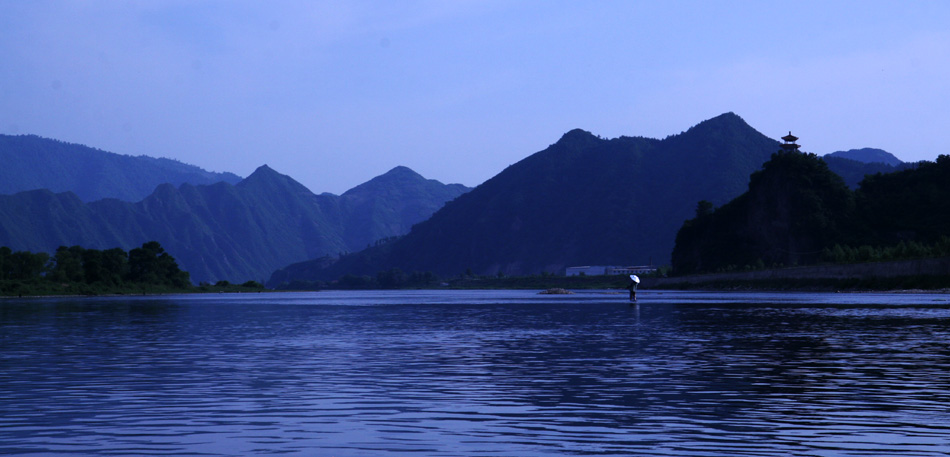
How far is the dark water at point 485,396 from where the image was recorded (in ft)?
53.8

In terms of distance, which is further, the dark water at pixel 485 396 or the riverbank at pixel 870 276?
the riverbank at pixel 870 276

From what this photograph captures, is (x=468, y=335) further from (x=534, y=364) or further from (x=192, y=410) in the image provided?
(x=192, y=410)

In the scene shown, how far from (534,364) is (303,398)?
10764 mm

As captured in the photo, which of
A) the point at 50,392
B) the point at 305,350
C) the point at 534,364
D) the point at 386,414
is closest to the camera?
the point at 386,414

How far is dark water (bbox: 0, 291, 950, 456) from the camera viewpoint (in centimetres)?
1641

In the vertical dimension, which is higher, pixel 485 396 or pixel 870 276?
pixel 870 276

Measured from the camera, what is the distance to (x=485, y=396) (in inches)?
912

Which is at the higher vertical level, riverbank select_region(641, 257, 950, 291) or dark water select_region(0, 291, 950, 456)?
riverbank select_region(641, 257, 950, 291)

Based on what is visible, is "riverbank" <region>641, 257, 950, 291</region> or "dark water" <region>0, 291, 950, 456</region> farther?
"riverbank" <region>641, 257, 950, 291</region>

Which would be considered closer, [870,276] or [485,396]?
[485,396]

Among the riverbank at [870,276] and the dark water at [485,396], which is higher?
the riverbank at [870,276]

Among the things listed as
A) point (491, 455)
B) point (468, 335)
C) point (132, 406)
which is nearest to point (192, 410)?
point (132, 406)

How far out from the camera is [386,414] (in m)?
20.1

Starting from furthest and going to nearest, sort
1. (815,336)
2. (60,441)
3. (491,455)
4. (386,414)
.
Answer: (815,336) → (386,414) → (60,441) → (491,455)
